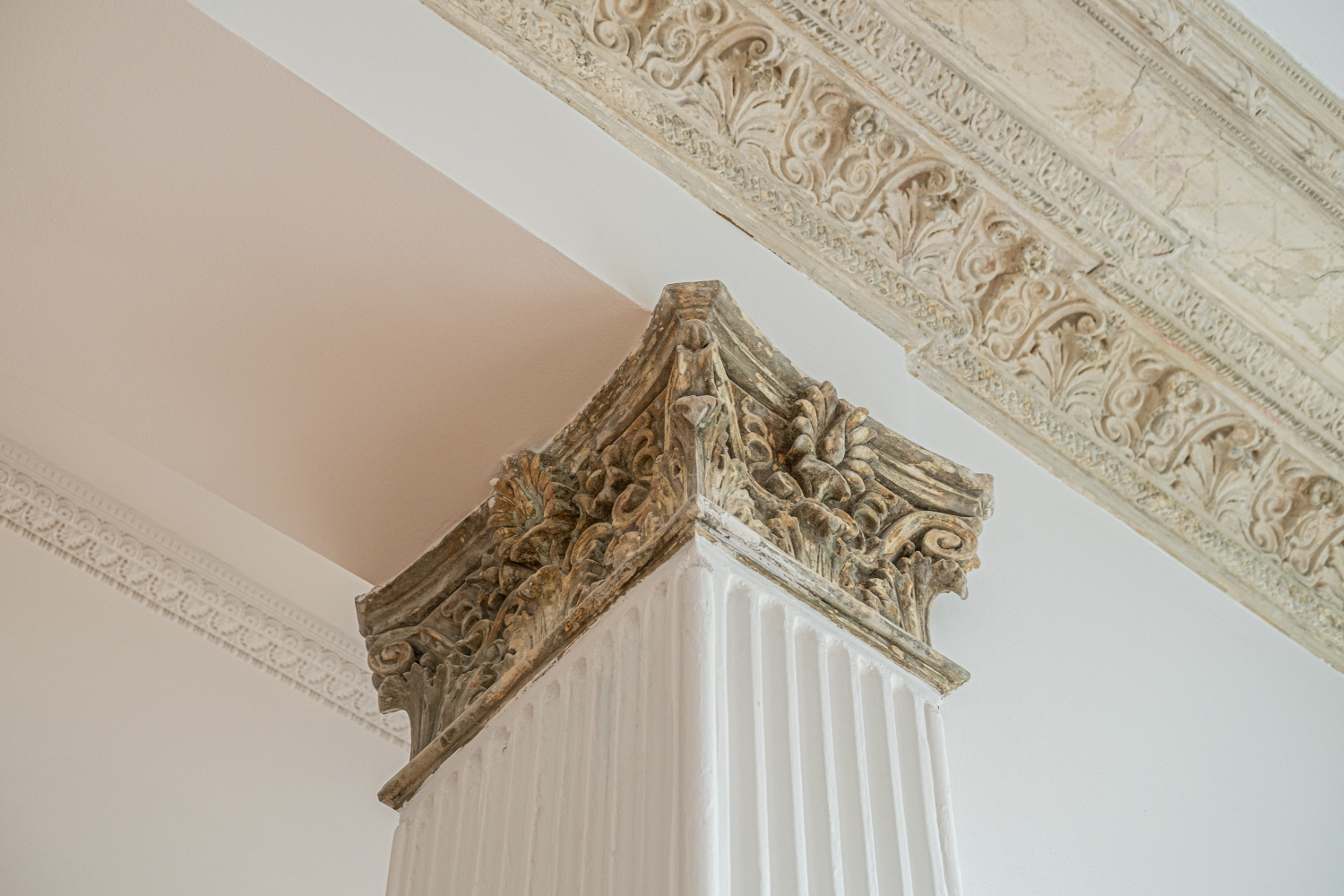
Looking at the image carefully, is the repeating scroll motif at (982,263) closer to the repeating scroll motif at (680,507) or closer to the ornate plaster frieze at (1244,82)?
the ornate plaster frieze at (1244,82)

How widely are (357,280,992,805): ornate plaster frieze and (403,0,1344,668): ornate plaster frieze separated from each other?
0.61m

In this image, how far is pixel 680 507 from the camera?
2.10 meters

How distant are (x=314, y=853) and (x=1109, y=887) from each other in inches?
84.4

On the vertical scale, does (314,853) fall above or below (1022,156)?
below

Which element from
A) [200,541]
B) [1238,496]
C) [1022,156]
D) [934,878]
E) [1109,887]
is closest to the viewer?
[934,878]

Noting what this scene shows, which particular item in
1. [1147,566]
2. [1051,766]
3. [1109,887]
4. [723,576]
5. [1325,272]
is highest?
[1325,272]

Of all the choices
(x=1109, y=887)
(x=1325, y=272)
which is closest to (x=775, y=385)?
(x=1109, y=887)

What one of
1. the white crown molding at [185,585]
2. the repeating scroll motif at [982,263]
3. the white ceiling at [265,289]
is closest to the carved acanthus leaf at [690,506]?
the white ceiling at [265,289]

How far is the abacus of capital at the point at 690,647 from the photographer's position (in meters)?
1.81

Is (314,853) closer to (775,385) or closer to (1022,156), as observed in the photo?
(775,385)

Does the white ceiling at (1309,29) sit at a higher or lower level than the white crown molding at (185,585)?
higher

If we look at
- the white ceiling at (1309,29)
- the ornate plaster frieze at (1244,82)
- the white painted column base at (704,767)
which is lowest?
the white painted column base at (704,767)

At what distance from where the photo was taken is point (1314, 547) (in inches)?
140

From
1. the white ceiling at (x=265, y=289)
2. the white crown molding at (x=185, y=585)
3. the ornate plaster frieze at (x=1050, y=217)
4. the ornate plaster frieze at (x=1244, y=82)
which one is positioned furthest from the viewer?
the white crown molding at (x=185, y=585)
